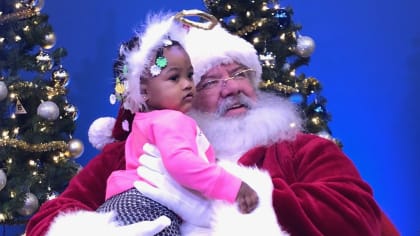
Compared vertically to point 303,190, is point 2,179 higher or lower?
lower

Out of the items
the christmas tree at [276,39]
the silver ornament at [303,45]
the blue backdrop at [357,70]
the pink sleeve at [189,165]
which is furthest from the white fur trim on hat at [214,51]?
the blue backdrop at [357,70]

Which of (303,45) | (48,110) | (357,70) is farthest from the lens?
(357,70)

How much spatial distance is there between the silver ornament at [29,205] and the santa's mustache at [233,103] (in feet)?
4.20

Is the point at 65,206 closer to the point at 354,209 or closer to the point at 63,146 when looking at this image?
the point at 354,209

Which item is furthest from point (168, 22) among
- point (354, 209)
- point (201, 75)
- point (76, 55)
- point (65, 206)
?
point (76, 55)

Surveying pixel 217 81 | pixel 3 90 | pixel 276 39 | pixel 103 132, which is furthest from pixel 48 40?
pixel 217 81

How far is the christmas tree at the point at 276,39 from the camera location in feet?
9.59

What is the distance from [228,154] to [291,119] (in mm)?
258

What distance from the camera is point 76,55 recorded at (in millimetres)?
3863

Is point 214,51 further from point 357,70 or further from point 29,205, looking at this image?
point 357,70

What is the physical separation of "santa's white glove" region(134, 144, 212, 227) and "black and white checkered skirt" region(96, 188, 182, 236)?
14 mm

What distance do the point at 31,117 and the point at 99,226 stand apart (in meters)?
1.68

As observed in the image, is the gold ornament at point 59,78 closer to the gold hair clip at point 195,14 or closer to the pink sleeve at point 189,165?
the gold hair clip at point 195,14

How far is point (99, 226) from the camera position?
4.94 ft
